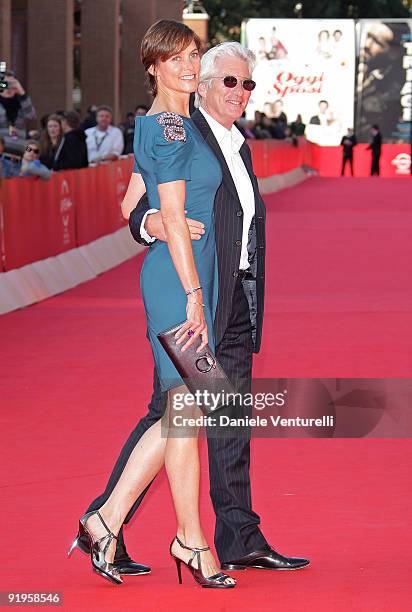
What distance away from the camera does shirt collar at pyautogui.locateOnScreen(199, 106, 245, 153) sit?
260 inches

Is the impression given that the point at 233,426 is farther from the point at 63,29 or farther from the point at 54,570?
the point at 63,29

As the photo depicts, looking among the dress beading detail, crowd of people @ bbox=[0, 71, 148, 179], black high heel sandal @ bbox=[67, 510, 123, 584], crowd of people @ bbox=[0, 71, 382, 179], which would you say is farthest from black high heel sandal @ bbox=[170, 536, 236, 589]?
crowd of people @ bbox=[0, 71, 148, 179]

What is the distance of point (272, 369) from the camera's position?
1268 centimetres

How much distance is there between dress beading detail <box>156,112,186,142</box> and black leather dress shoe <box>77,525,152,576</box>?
1.52 metres

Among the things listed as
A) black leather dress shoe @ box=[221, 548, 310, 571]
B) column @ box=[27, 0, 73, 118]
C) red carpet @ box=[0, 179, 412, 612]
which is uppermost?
column @ box=[27, 0, 73, 118]

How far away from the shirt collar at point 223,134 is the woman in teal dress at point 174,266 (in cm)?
30

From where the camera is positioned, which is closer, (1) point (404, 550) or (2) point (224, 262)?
(2) point (224, 262)

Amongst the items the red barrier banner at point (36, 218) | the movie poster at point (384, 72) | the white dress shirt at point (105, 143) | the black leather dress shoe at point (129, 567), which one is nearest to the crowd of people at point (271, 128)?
the movie poster at point (384, 72)

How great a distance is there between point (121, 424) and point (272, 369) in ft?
8.65

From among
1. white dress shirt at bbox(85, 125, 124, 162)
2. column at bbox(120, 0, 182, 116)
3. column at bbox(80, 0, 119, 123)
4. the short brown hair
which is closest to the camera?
the short brown hair

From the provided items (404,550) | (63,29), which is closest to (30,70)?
(63,29)

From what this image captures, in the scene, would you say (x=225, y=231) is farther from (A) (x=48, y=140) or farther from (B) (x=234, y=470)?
(A) (x=48, y=140)

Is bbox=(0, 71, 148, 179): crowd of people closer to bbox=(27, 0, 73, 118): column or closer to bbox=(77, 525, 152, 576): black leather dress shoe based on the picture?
bbox=(27, 0, 73, 118): column

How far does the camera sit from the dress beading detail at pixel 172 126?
6.03 m
